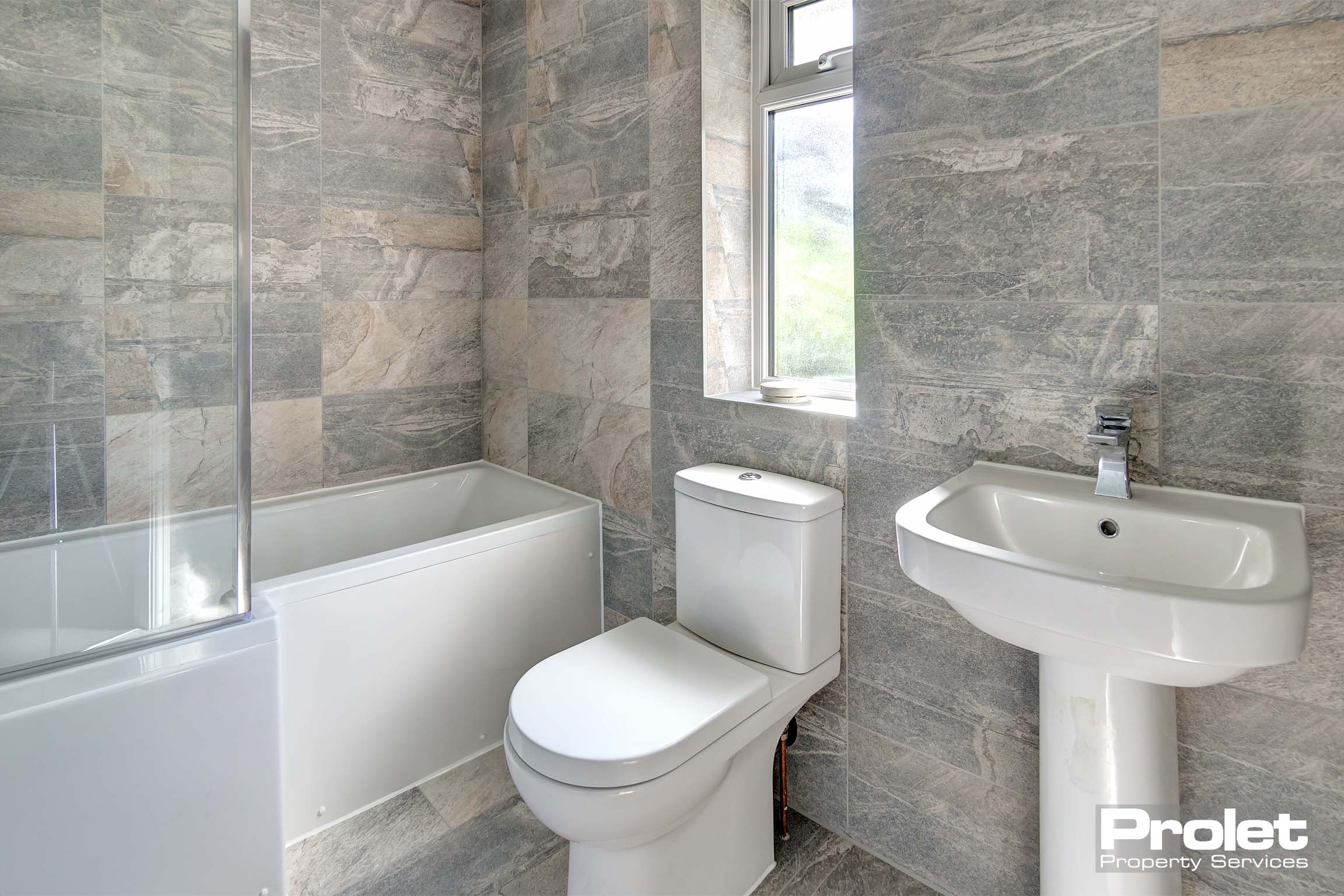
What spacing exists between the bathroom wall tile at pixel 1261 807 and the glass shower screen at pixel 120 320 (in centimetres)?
174

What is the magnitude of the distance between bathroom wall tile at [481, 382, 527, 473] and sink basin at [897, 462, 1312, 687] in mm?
1681

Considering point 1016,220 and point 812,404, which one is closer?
point 1016,220

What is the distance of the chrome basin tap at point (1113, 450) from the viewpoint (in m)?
1.21

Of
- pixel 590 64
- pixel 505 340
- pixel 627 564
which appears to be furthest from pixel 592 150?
pixel 627 564

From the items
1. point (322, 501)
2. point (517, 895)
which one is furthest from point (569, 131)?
point (517, 895)

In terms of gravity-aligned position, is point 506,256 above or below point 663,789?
above

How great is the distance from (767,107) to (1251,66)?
1.14 m

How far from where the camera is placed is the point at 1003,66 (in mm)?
1398

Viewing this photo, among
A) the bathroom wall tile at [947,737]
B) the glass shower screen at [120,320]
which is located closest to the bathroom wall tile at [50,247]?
the glass shower screen at [120,320]

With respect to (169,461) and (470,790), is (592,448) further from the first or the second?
(169,461)

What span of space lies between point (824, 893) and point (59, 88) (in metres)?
2.04

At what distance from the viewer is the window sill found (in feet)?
5.68

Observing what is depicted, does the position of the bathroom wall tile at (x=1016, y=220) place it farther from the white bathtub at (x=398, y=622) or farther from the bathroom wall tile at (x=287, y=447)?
the bathroom wall tile at (x=287, y=447)

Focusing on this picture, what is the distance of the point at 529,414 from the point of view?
2.64 metres
